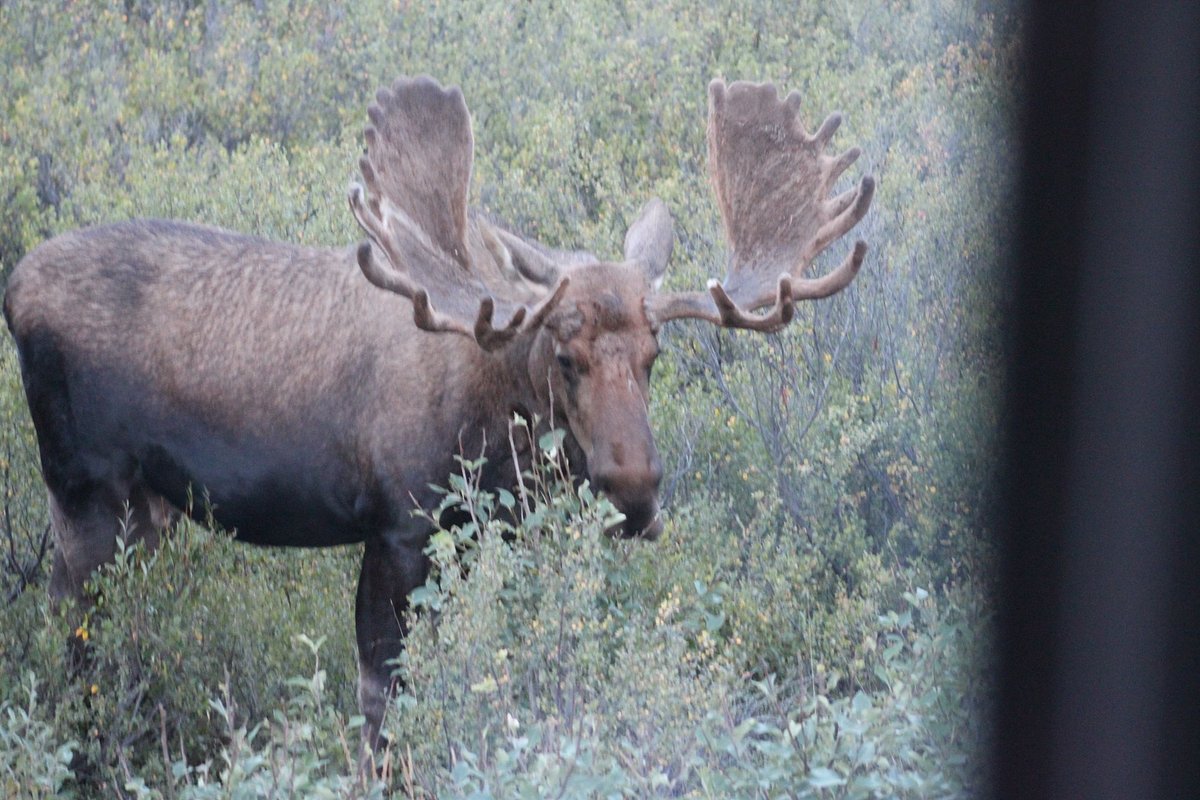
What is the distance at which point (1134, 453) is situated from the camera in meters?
4.90

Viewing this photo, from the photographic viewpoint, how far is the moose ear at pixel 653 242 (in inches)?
229

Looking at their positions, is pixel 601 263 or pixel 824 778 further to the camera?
pixel 601 263

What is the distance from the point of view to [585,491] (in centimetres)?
461

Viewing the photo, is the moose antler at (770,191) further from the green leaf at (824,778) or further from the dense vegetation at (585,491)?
the green leaf at (824,778)

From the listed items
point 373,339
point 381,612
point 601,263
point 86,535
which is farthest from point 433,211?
point 86,535

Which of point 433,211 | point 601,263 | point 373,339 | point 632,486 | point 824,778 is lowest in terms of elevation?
point 824,778

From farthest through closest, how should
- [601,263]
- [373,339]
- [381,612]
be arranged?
[373,339], [381,612], [601,263]

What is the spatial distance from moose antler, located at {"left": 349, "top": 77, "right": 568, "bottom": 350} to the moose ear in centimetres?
43

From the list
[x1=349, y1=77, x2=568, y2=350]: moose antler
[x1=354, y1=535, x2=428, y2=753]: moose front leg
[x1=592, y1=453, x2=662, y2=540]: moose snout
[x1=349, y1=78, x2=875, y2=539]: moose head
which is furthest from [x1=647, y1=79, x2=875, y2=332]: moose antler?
[x1=354, y1=535, x2=428, y2=753]: moose front leg

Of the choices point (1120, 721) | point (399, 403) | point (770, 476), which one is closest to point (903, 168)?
point (770, 476)

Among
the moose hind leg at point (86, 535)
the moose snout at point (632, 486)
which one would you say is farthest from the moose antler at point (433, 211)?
the moose hind leg at point (86, 535)

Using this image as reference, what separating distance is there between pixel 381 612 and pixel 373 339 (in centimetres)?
105

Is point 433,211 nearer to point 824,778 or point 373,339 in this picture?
point 373,339

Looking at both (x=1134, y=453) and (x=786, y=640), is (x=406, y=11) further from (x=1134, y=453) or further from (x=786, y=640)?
(x=1134, y=453)
